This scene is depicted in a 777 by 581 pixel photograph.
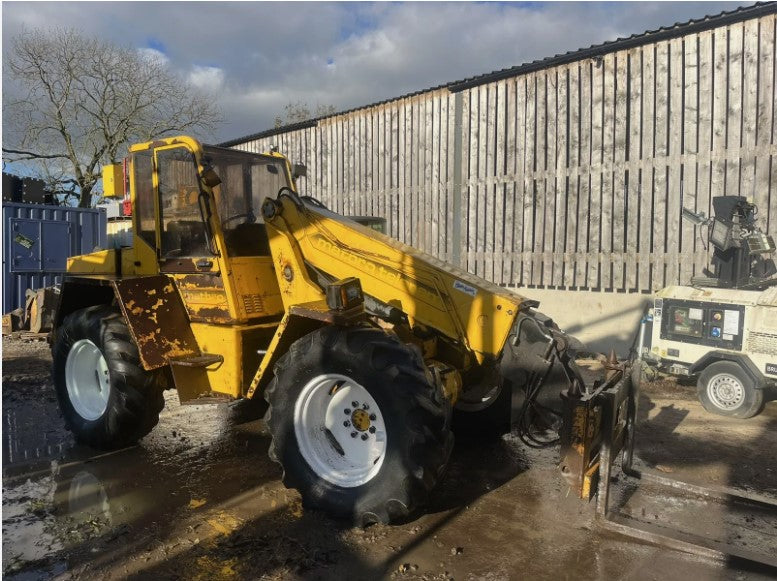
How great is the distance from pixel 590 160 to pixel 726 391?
4.45 m

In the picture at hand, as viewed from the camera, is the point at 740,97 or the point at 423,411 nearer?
the point at 423,411

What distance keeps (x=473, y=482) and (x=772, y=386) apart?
14.7 feet

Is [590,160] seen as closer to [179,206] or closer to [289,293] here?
[289,293]

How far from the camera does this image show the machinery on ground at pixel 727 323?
7086 mm

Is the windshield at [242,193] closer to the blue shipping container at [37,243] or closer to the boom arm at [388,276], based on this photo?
the boom arm at [388,276]

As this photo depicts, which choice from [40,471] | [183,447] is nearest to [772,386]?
[183,447]

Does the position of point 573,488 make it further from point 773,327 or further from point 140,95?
point 140,95

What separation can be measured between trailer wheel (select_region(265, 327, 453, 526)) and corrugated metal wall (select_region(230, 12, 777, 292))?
6.92m

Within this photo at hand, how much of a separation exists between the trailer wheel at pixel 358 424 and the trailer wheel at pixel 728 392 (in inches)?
202

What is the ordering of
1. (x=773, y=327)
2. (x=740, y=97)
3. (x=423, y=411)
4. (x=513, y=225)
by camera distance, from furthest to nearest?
(x=513, y=225), (x=740, y=97), (x=773, y=327), (x=423, y=411)

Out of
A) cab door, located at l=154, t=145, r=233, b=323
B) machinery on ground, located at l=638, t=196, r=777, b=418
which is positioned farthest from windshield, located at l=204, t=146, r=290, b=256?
machinery on ground, located at l=638, t=196, r=777, b=418

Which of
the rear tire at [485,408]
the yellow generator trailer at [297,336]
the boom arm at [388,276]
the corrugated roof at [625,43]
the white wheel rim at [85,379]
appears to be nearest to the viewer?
the yellow generator trailer at [297,336]

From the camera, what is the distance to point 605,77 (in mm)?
9805

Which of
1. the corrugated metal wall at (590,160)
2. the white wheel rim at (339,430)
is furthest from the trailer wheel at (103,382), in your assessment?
the corrugated metal wall at (590,160)
